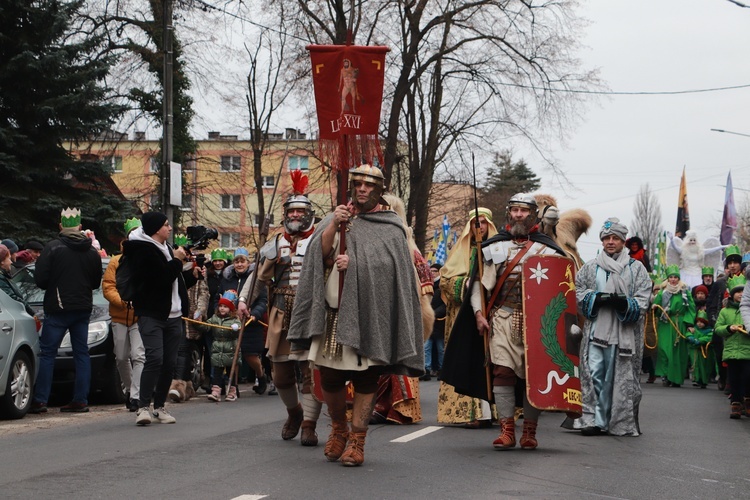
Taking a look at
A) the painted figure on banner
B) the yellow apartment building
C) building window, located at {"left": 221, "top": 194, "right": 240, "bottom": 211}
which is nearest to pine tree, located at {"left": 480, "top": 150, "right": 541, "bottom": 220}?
the yellow apartment building

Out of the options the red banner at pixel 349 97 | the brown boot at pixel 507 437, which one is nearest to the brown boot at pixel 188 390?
the brown boot at pixel 507 437

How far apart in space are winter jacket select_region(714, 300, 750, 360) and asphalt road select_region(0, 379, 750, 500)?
1.93 metres

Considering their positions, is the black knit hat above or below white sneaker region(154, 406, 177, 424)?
above

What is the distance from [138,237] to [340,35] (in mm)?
22960

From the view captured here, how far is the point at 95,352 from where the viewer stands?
14.6 metres

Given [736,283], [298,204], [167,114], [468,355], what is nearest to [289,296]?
[298,204]

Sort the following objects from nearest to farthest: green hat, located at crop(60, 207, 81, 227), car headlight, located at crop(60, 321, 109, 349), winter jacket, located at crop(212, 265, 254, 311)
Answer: green hat, located at crop(60, 207, 81, 227)
car headlight, located at crop(60, 321, 109, 349)
winter jacket, located at crop(212, 265, 254, 311)

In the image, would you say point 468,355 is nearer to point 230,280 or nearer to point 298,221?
point 298,221

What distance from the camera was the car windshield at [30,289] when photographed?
15164 mm

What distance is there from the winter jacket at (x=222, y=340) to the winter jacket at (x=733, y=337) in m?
6.06

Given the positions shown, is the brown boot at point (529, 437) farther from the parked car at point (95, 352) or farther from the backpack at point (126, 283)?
the parked car at point (95, 352)

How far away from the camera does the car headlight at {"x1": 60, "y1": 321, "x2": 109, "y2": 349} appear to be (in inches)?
578

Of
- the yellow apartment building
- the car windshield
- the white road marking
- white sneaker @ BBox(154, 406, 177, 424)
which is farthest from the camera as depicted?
the yellow apartment building

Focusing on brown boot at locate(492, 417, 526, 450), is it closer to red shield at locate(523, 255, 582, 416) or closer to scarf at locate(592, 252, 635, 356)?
red shield at locate(523, 255, 582, 416)
